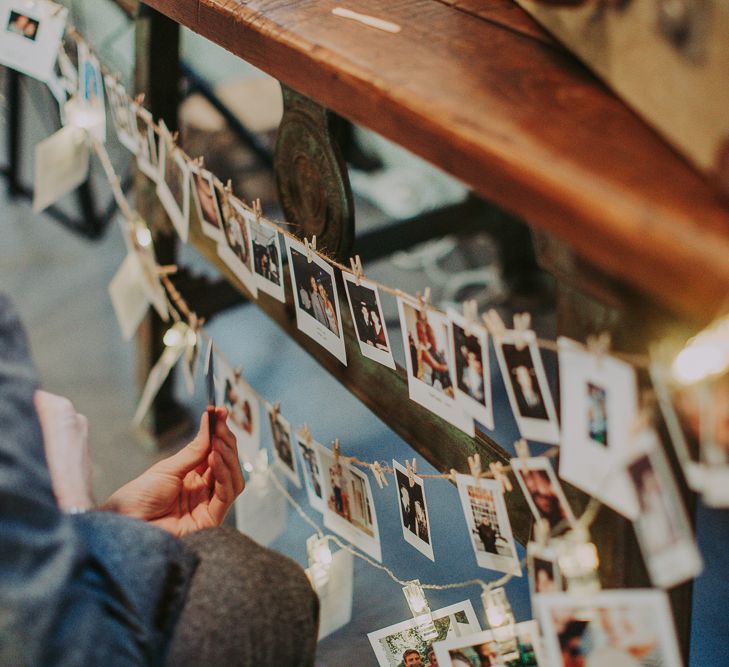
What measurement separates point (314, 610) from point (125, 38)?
3272 millimetres

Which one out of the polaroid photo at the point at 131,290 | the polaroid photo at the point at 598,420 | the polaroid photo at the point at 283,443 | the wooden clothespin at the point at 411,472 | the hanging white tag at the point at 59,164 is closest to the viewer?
the polaroid photo at the point at 598,420

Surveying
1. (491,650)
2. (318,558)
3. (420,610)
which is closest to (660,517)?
(491,650)

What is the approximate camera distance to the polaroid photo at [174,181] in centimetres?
135

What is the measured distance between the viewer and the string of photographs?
0.68m

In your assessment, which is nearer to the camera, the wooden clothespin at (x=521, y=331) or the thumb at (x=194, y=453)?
the wooden clothespin at (x=521, y=331)

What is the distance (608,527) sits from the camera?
2.96 feet

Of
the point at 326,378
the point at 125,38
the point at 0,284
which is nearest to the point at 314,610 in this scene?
the point at 326,378

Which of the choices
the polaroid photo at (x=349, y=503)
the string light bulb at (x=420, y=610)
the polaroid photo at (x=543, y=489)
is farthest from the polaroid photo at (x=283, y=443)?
the polaroid photo at (x=543, y=489)

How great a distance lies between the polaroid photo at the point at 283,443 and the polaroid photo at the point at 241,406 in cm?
8

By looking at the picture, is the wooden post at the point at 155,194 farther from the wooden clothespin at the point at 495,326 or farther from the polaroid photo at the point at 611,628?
the polaroid photo at the point at 611,628

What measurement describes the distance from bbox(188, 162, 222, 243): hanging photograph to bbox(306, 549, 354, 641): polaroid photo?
25.3 inches

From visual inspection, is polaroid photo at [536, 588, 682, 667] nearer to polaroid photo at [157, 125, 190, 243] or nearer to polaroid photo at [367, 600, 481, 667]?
polaroid photo at [367, 600, 481, 667]

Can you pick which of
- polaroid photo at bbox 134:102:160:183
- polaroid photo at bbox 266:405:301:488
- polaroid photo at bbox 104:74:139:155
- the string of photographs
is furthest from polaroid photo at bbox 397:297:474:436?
polaroid photo at bbox 104:74:139:155

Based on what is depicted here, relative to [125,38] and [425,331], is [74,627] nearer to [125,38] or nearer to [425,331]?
[425,331]
